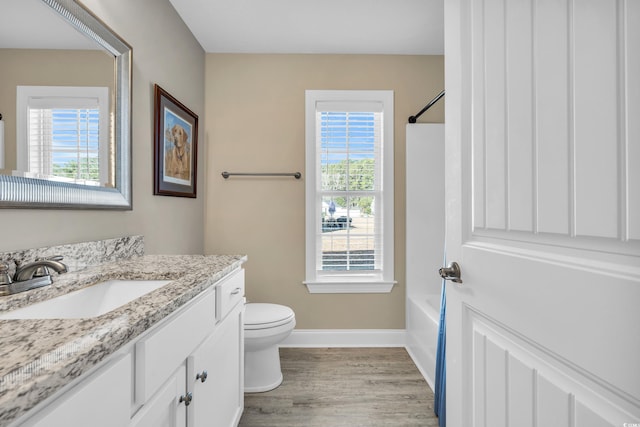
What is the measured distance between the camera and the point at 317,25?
7.32 ft

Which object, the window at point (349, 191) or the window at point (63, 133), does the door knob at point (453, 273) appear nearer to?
the window at point (63, 133)

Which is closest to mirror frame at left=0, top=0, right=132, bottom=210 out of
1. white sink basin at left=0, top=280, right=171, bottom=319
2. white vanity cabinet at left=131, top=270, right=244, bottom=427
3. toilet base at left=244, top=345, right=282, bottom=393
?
white sink basin at left=0, top=280, right=171, bottom=319

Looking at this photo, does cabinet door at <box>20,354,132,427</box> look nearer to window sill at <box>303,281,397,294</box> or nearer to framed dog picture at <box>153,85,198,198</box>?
framed dog picture at <box>153,85,198,198</box>

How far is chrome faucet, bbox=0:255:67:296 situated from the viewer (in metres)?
0.89

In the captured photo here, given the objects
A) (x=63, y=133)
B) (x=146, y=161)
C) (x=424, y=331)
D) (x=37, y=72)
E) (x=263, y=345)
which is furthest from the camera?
(x=424, y=331)

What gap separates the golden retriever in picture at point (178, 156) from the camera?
1981 mm

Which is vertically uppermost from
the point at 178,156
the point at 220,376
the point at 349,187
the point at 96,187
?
the point at 178,156

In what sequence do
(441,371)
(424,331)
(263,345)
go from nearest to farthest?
(441,371), (263,345), (424,331)

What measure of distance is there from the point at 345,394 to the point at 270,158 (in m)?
1.80

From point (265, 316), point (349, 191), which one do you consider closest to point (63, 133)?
point (265, 316)

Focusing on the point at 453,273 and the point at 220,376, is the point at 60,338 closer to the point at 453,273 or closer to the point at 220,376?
the point at 220,376

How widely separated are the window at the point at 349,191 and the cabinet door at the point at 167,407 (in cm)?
168

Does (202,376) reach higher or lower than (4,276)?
lower

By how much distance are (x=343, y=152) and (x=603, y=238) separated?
85.6 inches
